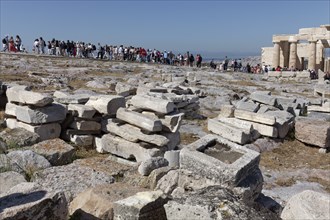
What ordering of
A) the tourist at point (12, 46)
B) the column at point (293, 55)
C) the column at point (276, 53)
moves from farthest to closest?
the column at point (276, 53), the column at point (293, 55), the tourist at point (12, 46)

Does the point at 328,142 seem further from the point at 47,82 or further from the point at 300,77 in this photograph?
the point at 300,77

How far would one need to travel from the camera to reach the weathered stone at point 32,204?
12.3 feet

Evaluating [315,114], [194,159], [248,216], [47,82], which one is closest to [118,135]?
[194,159]

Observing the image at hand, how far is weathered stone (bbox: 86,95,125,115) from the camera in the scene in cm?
927

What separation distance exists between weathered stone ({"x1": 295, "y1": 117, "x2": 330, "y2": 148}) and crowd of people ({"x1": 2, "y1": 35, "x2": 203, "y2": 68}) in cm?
2477

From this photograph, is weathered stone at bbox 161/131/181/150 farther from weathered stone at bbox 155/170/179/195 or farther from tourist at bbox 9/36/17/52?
tourist at bbox 9/36/17/52

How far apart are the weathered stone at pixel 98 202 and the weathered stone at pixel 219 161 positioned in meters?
0.93

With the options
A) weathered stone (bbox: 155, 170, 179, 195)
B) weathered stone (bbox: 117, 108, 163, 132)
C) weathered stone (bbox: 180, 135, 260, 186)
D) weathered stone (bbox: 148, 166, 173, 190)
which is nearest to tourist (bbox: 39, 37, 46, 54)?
weathered stone (bbox: 117, 108, 163, 132)

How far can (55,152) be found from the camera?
291 inches

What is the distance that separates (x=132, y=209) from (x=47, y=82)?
14.5m

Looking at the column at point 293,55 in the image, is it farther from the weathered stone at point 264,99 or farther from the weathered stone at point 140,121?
the weathered stone at point 140,121

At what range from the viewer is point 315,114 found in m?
13.7

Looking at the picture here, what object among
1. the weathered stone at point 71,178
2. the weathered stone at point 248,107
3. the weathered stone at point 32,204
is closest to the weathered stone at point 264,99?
the weathered stone at point 248,107

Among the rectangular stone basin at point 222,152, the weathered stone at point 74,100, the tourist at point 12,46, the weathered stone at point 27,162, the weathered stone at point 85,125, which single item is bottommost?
the weathered stone at point 27,162
